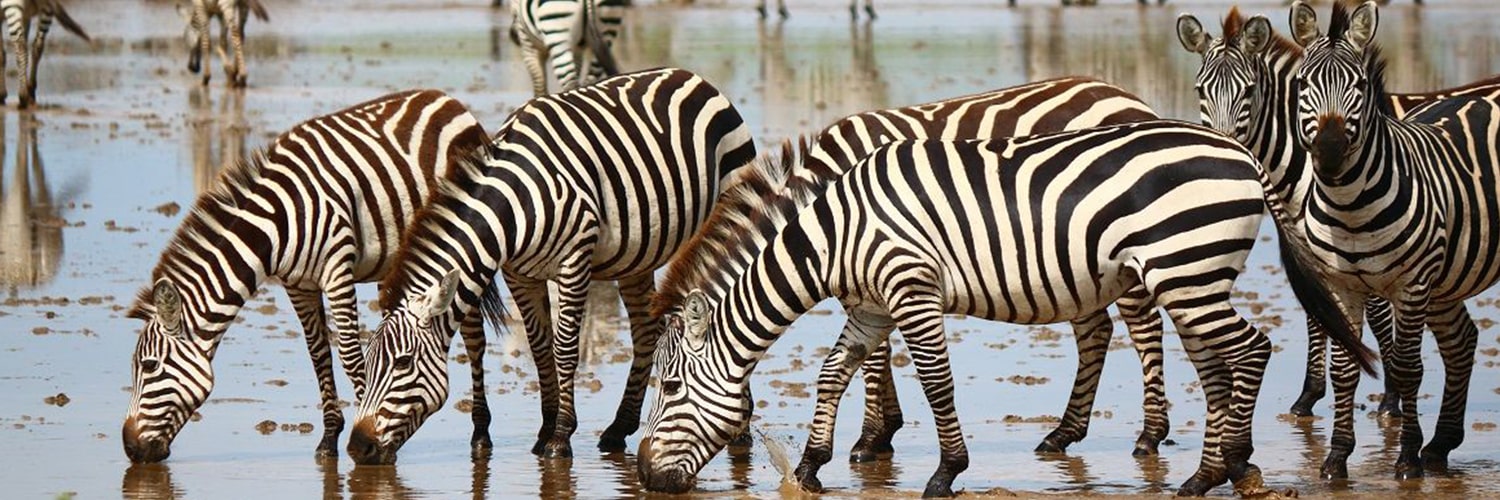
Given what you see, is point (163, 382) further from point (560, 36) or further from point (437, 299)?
point (560, 36)

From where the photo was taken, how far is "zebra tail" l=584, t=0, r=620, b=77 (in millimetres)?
19406

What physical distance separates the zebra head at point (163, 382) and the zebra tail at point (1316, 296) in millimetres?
3958

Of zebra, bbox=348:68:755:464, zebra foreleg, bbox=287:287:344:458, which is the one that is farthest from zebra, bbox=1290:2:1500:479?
zebra foreleg, bbox=287:287:344:458

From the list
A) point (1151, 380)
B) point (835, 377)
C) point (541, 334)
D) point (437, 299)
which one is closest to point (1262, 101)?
point (1151, 380)

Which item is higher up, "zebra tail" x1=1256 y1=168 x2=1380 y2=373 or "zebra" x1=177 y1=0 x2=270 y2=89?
"zebra" x1=177 y1=0 x2=270 y2=89

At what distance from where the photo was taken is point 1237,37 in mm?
8273

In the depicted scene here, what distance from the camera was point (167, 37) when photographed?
34.5m

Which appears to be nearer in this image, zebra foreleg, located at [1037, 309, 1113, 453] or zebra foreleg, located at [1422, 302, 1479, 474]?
zebra foreleg, located at [1422, 302, 1479, 474]

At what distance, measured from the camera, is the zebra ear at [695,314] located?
24.5ft

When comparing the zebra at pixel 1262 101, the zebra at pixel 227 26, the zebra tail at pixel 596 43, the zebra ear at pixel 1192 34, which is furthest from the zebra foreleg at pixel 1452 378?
the zebra at pixel 227 26

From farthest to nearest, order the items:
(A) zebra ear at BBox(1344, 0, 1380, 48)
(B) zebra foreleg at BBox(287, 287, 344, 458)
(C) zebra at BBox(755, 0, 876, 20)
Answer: (C) zebra at BBox(755, 0, 876, 20) → (B) zebra foreleg at BBox(287, 287, 344, 458) → (A) zebra ear at BBox(1344, 0, 1380, 48)

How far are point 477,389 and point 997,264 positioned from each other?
2.36 m

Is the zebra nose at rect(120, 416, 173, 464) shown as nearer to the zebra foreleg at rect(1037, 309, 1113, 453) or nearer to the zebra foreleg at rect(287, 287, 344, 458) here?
the zebra foreleg at rect(287, 287, 344, 458)

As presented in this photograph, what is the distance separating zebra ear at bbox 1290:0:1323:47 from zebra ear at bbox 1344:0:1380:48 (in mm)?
379
